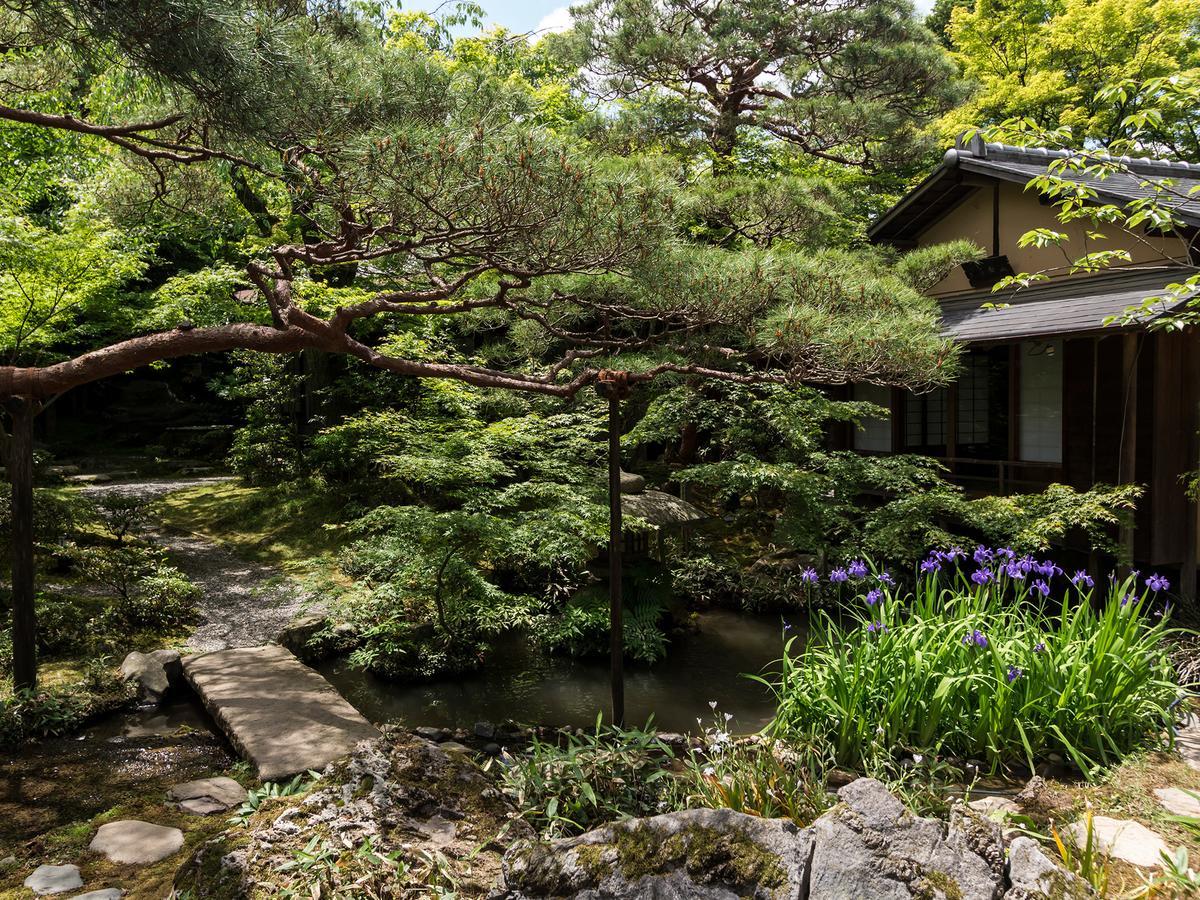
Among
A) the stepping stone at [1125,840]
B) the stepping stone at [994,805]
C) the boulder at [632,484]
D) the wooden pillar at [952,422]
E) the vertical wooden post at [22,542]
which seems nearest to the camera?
the stepping stone at [1125,840]

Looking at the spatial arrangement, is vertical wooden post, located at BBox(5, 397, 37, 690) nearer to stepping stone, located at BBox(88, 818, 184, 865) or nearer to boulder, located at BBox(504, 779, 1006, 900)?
stepping stone, located at BBox(88, 818, 184, 865)

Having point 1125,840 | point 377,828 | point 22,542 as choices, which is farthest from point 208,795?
point 1125,840

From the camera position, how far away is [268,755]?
13.0 feet

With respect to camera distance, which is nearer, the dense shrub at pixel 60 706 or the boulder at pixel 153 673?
the dense shrub at pixel 60 706

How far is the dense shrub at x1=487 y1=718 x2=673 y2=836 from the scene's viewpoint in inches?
128

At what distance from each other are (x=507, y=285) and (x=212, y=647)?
12.6ft

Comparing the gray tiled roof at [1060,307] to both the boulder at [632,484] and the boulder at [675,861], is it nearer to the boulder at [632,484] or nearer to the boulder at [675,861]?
the boulder at [632,484]

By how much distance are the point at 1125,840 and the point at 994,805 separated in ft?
1.50

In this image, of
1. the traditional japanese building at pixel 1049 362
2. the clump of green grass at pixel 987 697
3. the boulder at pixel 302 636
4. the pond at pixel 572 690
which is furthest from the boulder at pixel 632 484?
the clump of green grass at pixel 987 697

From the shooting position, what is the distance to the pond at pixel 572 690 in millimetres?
5836

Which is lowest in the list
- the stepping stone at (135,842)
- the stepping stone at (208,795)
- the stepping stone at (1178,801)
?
the stepping stone at (208,795)

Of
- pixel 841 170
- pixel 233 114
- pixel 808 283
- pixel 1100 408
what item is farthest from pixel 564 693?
pixel 841 170

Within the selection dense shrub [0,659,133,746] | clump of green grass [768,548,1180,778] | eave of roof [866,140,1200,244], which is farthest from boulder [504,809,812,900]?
eave of roof [866,140,1200,244]

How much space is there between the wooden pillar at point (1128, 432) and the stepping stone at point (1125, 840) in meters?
4.65
